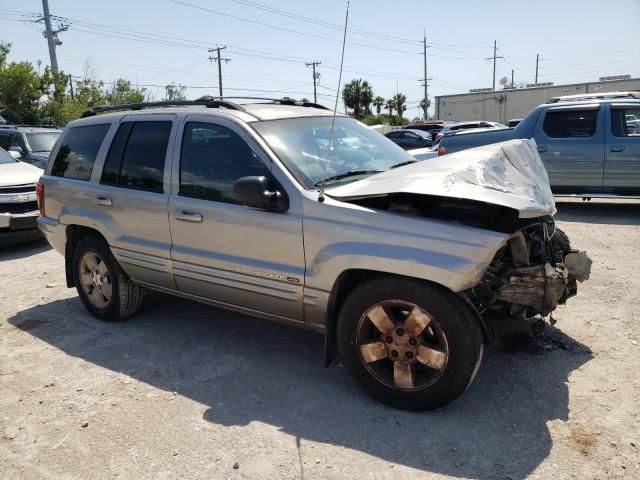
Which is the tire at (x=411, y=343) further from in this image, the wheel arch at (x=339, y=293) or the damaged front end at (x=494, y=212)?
the damaged front end at (x=494, y=212)

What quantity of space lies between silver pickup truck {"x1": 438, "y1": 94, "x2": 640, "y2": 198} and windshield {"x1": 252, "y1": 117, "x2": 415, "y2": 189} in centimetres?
521

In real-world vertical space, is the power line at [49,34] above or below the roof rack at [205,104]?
above

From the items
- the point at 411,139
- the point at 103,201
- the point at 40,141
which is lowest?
the point at 103,201

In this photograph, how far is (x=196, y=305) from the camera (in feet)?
16.9

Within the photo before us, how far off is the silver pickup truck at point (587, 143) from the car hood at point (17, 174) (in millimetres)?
6689

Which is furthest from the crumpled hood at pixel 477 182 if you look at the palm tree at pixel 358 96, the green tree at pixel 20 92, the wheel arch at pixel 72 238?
the palm tree at pixel 358 96

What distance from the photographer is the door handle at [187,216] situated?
379cm

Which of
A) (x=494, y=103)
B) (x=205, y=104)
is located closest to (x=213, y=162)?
(x=205, y=104)

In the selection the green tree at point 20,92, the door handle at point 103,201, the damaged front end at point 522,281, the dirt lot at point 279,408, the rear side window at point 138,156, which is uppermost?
the green tree at point 20,92

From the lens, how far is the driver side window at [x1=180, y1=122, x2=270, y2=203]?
143 inches

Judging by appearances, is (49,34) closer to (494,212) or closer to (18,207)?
(18,207)

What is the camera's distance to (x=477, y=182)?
308 cm

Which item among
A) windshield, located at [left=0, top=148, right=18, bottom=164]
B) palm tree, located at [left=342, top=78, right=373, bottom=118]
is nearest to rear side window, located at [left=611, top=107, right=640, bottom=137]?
windshield, located at [left=0, top=148, right=18, bottom=164]

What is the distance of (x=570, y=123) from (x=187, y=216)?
7606 mm
